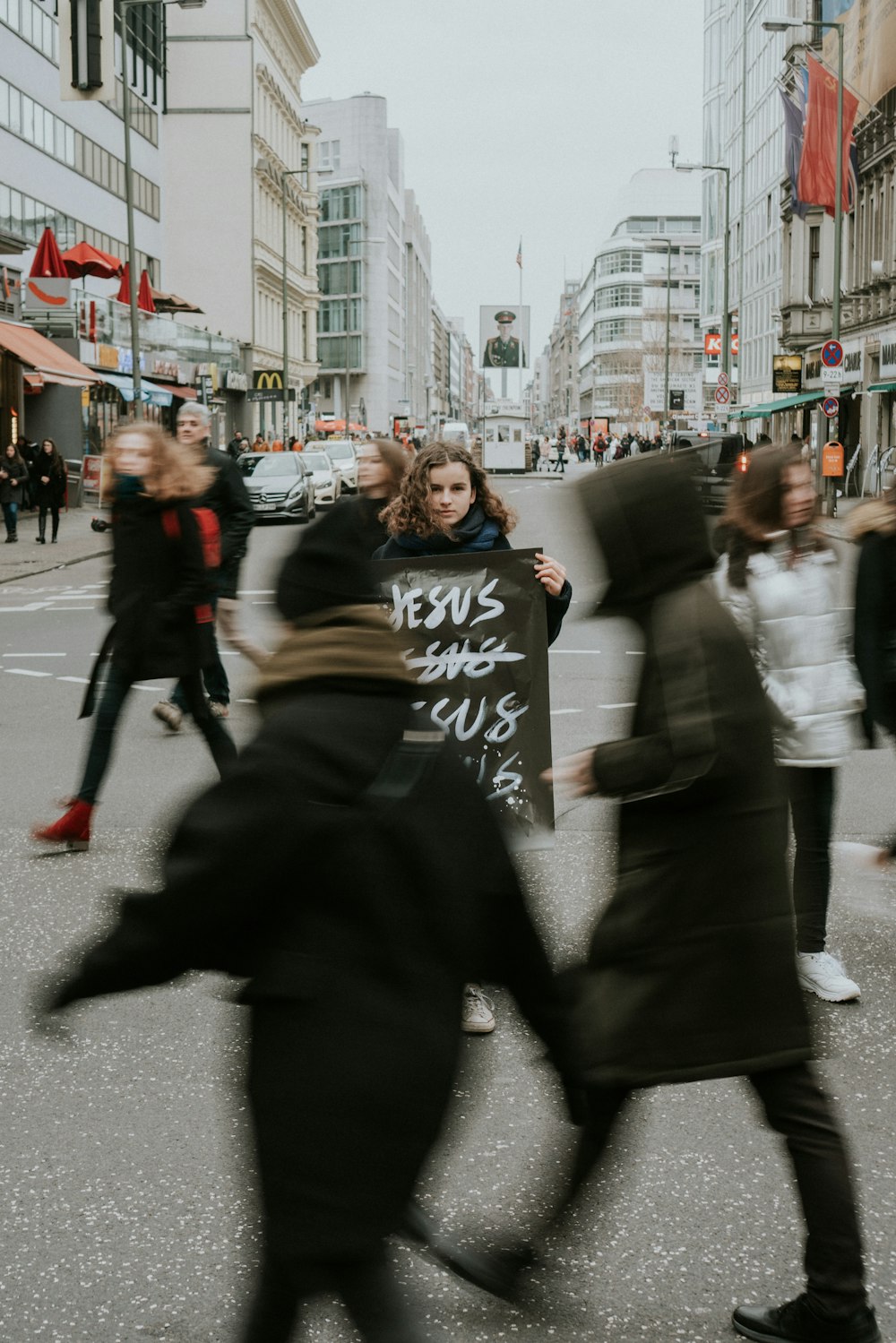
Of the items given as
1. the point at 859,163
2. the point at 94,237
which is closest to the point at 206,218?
the point at 94,237

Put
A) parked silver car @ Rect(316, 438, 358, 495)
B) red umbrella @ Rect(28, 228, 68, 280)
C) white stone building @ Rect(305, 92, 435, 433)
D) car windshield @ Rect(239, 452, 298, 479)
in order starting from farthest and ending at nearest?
white stone building @ Rect(305, 92, 435, 433), parked silver car @ Rect(316, 438, 358, 495), red umbrella @ Rect(28, 228, 68, 280), car windshield @ Rect(239, 452, 298, 479)

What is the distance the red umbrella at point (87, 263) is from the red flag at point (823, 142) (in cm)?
1695

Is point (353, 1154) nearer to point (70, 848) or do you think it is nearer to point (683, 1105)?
point (683, 1105)

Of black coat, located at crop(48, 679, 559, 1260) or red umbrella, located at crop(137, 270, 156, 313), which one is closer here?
black coat, located at crop(48, 679, 559, 1260)

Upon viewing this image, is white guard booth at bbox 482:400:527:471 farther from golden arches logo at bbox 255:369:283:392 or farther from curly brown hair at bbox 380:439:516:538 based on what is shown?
curly brown hair at bbox 380:439:516:538

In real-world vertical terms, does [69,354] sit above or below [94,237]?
below

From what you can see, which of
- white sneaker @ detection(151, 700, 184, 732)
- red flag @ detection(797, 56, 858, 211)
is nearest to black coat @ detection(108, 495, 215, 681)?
white sneaker @ detection(151, 700, 184, 732)

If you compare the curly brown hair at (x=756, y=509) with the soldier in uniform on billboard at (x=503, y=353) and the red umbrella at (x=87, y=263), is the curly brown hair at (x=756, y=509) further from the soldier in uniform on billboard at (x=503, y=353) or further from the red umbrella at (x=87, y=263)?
the soldier in uniform on billboard at (x=503, y=353)

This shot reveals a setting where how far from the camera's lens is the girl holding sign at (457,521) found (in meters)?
4.78

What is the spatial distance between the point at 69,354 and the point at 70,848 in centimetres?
3395

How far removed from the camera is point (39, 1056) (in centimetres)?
470

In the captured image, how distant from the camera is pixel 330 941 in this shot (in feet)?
7.13

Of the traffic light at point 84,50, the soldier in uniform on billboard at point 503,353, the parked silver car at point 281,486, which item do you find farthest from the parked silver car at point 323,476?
the soldier in uniform on billboard at point 503,353

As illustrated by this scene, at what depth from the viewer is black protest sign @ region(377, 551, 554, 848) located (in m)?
4.87
